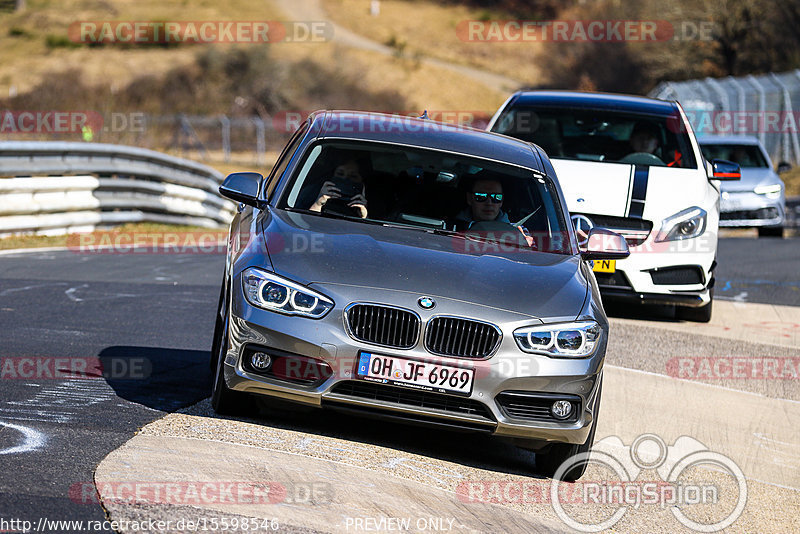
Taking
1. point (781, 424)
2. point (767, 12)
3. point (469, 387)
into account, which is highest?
point (767, 12)

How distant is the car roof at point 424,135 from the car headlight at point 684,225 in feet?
10.4

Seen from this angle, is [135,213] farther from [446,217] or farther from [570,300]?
[570,300]

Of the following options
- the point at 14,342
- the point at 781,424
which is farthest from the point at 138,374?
the point at 781,424

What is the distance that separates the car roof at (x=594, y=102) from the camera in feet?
38.1

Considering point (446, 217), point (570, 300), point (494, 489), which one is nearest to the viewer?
point (494, 489)

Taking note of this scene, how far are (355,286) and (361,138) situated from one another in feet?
5.59

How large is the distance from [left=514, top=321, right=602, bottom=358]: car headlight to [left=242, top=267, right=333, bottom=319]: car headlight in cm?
91

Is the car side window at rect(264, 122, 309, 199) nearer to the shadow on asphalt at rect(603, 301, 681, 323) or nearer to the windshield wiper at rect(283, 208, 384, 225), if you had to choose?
the windshield wiper at rect(283, 208, 384, 225)

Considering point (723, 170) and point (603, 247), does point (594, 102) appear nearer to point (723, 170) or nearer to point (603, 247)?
point (723, 170)

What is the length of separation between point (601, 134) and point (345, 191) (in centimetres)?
534

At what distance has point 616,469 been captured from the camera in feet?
19.7

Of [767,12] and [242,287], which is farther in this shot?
[767,12]

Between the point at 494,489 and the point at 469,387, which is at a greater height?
the point at 469,387

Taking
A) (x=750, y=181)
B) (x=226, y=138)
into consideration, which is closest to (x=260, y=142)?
(x=226, y=138)
